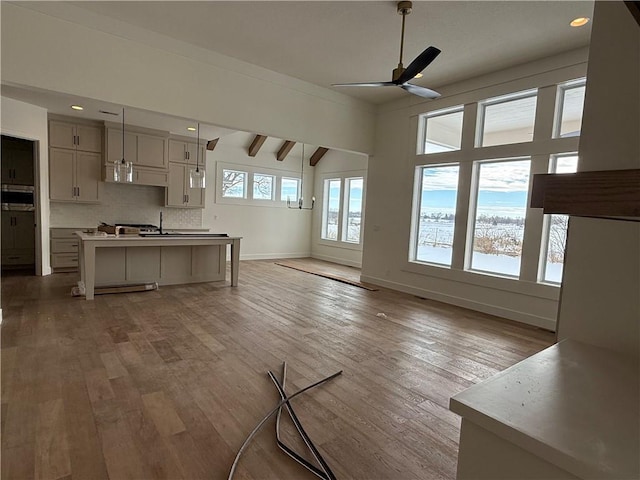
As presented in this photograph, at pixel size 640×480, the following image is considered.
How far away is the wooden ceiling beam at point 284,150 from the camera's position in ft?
30.1

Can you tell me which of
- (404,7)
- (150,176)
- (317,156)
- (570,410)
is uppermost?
(404,7)

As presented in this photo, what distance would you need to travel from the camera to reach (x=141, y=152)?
7.03m

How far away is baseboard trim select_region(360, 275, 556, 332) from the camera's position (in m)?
4.37

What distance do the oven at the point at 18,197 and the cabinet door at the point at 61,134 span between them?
1.17m

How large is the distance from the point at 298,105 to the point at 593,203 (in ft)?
17.9

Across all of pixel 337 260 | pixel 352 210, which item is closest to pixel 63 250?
pixel 337 260

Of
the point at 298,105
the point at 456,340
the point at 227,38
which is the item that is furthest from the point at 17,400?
the point at 298,105

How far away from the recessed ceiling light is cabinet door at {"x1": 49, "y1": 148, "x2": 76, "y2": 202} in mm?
7902

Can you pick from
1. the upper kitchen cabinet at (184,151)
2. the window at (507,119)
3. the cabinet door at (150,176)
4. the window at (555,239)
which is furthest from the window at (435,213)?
the cabinet door at (150,176)

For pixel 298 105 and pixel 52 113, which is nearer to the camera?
pixel 298 105

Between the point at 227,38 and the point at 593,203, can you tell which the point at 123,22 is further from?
the point at 593,203

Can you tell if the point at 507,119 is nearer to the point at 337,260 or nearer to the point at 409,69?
the point at 409,69

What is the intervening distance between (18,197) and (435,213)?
26.1ft

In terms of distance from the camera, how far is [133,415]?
2148mm
